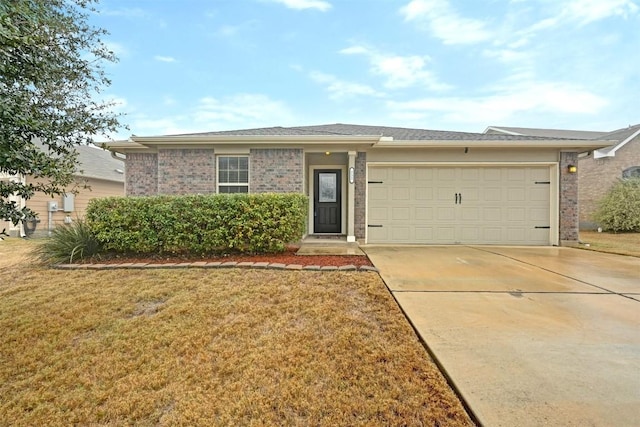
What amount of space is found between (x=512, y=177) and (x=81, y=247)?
10.4 metres

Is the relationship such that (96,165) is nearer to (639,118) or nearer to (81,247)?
(81,247)

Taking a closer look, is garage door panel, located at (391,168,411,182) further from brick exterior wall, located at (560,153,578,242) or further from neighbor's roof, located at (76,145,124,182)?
neighbor's roof, located at (76,145,124,182)

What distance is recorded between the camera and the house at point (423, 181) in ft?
26.1

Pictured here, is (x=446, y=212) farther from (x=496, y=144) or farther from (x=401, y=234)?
(x=496, y=144)

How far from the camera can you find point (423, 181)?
328 inches

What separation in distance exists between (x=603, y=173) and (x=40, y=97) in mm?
20147

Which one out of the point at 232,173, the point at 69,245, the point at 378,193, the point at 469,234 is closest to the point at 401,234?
the point at 378,193

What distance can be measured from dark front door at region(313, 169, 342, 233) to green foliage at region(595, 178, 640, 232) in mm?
12259

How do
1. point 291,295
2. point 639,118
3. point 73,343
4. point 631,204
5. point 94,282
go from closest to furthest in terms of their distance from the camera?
point 73,343 → point 291,295 → point 94,282 → point 631,204 → point 639,118

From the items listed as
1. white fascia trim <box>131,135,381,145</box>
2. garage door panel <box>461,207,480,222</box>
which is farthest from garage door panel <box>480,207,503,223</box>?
white fascia trim <box>131,135,381,145</box>

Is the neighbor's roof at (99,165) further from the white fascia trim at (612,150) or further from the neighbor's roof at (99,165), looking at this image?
the white fascia trim at (612,150)

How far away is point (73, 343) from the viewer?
104 inches

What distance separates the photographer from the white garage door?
8219 millimetres

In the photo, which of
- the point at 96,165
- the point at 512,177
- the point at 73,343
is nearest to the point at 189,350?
the point at 73,343
